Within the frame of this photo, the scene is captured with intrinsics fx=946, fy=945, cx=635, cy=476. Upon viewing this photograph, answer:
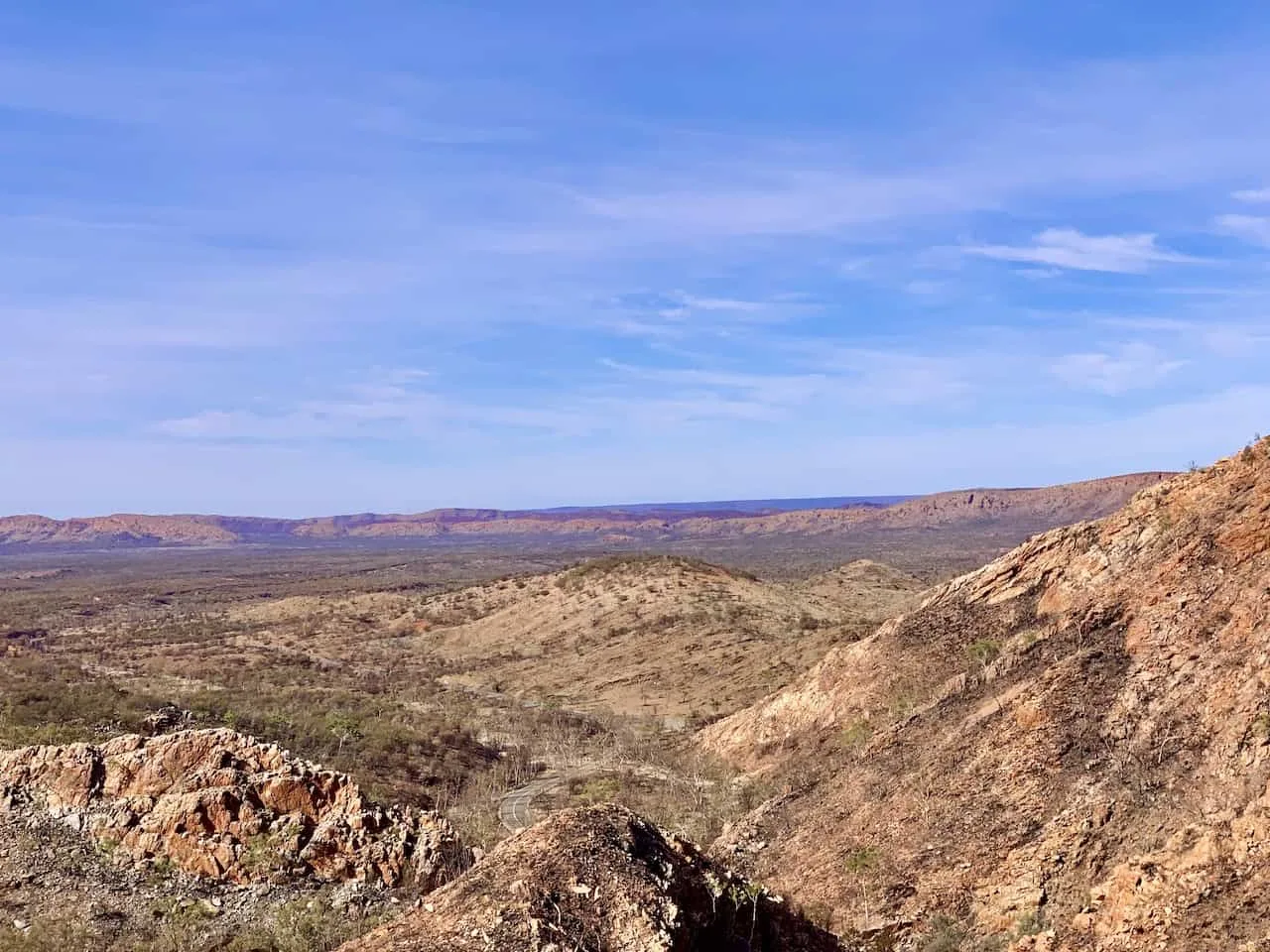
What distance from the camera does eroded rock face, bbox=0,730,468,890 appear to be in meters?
10.9

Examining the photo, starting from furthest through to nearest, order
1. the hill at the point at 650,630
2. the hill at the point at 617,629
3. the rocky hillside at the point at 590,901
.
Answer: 1. the hill at the point at 617,629
2. the hill at the point at 650,630
3. the rocky hillside at the point at 590,901

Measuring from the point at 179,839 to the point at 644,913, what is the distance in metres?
6.03

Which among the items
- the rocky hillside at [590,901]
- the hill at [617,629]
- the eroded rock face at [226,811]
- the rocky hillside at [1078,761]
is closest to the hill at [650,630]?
the hill at [617,629]

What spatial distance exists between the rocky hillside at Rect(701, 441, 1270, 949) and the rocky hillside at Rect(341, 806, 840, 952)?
3.23 metres

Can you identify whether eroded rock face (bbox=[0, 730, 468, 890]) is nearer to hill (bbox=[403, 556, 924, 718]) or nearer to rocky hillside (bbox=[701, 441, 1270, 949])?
rocky hillside (bbox=[701, 441, 1270, 949])

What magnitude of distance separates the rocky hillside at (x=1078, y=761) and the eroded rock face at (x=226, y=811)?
18.2ft

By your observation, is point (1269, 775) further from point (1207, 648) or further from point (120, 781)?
point (120, 781)

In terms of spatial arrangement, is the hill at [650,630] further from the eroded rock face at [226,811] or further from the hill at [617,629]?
the eroded rock face at [226,811]

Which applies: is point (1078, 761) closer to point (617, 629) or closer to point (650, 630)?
point (650, 630)

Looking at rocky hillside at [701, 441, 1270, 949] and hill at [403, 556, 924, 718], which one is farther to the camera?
hill at [403, 556, 924, 718]

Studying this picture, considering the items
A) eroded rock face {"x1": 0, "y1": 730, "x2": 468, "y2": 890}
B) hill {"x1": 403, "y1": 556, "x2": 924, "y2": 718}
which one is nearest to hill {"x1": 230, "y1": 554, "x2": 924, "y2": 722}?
hill {"x1": 403, "y1": 556, "x2": 924, "y2": 718}

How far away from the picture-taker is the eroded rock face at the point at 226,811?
35.6 ft

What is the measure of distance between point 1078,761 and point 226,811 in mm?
10934

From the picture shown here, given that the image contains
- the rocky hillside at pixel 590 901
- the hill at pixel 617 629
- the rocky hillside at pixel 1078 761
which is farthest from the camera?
the hill at pixel 617 629
